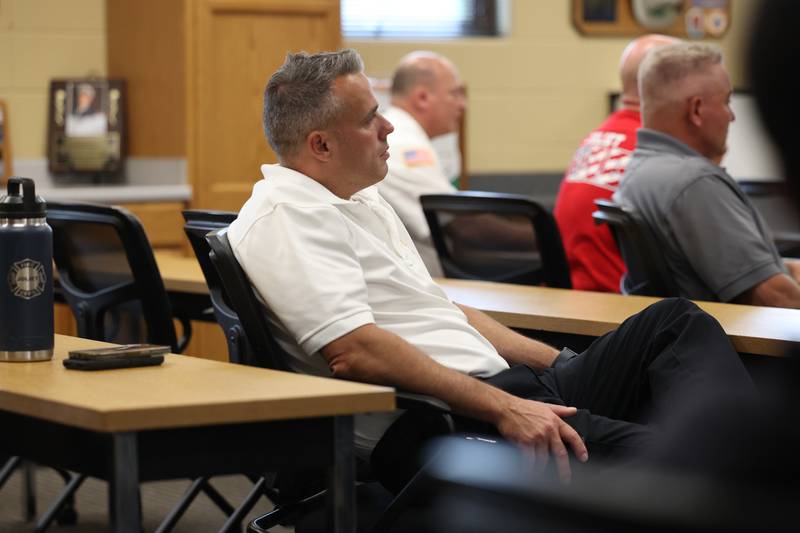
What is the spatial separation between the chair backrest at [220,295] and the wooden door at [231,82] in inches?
95.5

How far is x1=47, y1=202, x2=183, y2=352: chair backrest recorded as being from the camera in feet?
10.2

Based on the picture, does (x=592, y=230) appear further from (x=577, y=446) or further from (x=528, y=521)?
(x=528, y=521)

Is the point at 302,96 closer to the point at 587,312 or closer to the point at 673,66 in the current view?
the point at 587,312

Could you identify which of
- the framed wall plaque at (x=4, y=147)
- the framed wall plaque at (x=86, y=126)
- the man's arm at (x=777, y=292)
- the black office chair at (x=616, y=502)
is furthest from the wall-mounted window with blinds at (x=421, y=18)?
the black office chair at (x=616, y=502)

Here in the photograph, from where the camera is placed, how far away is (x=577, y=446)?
2.24 metres

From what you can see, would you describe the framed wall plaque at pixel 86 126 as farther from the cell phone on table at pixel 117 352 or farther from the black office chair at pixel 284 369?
the cell phone on table at pixel 117 352

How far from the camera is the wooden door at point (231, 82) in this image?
499 cm

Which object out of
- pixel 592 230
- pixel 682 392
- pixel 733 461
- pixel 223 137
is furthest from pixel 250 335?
pixel 223 137

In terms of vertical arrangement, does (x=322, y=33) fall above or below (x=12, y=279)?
above

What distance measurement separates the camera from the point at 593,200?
4.02 m

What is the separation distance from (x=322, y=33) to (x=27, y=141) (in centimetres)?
126

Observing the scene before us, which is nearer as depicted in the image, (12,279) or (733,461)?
(733,461)

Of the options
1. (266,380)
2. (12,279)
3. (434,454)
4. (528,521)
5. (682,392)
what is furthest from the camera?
(682,392)

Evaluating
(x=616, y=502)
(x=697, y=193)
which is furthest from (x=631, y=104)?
(x=616, y=502)
